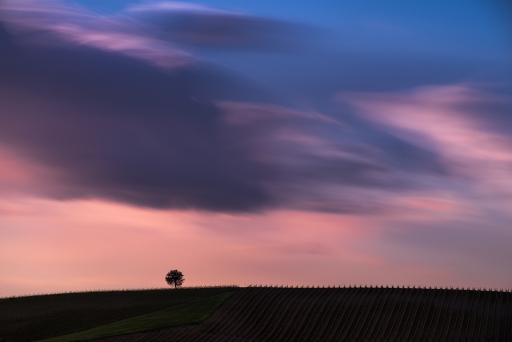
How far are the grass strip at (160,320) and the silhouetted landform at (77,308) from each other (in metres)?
4.46

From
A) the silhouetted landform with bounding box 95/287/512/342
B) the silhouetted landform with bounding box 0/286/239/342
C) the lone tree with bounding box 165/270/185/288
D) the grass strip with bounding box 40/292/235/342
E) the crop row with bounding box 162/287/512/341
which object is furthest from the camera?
the lone tree with bounding box 165/270/185/288

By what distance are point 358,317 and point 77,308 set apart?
4180cm

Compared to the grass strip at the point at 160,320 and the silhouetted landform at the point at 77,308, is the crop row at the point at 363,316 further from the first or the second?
the silhouetted landform at the point at 77,308

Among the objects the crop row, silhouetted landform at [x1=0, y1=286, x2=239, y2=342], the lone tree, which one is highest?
the lone tree

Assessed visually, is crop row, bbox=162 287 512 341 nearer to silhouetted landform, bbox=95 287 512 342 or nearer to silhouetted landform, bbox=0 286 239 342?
silhouetted landform, bbox=95 287 512 342

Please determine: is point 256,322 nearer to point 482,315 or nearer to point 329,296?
point 329,296

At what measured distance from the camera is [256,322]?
242 feet

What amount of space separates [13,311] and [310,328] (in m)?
48.4

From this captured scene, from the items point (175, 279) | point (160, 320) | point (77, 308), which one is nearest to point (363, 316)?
point (160, 320)

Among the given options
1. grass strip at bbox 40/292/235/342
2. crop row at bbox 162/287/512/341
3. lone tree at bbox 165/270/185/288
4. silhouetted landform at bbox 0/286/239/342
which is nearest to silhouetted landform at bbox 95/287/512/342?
crop row at bbox 162/287/512/341

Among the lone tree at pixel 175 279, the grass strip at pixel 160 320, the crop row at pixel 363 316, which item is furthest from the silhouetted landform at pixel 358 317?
the lone tree at pixel 175 279

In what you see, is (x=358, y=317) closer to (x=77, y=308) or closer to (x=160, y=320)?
(x=160, y=320)

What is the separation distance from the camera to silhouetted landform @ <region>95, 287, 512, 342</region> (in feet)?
218

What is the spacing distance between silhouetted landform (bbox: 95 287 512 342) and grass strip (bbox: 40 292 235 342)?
1.63 m
